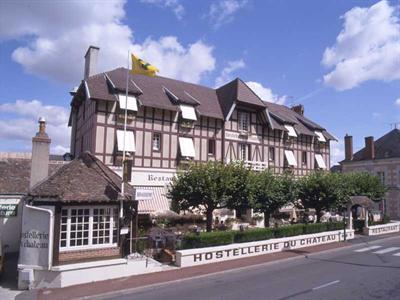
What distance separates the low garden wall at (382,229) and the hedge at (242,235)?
17.1 feet

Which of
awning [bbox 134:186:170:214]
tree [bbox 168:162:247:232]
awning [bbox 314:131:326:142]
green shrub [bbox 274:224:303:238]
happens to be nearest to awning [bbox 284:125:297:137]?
awning [bbox 314:131:326:142]

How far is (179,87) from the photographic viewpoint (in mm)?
31062

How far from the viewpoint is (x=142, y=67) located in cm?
1848

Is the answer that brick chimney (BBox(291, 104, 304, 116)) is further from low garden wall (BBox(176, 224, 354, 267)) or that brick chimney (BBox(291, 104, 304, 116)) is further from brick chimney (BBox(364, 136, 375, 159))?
low garden wall (BBox(176, 224, 354, 267))

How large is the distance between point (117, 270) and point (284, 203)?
11968 millimetres

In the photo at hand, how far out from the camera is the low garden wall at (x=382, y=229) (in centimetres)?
2900

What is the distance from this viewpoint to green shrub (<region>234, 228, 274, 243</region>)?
1975 cm

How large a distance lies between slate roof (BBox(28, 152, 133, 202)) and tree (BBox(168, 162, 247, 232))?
353 centimetres

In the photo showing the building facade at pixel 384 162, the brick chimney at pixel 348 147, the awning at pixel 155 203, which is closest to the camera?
the awning at pixel 155 203

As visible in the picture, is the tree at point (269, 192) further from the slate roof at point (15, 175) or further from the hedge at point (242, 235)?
the slate roof at point (15, 175)

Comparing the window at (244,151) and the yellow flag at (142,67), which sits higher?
the yellow flag at (142,67)

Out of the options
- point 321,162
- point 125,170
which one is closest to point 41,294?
point 125,170

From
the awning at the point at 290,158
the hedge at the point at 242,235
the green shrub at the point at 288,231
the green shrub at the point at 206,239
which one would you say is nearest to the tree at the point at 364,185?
the awning at the point at 290,158

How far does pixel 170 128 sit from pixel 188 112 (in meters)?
1.87
